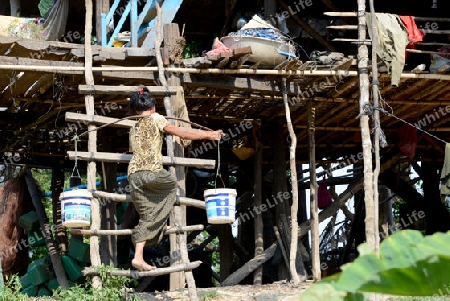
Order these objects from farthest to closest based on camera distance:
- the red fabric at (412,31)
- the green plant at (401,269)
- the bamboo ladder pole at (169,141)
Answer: the red fabric at (412,31) < the bamboo ladder pole at (169,141) < the green plant at (401,269)

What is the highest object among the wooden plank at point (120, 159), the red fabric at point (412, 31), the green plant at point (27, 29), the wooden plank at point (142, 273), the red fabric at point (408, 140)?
the green plant at point (27, 29)

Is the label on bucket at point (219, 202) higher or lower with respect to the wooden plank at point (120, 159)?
lower

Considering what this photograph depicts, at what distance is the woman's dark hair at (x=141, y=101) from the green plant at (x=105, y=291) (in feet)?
4.44

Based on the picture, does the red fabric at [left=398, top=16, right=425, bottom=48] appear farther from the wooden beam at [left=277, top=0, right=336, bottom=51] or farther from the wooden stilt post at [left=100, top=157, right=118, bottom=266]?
the wooden stilt post at [left=100, top=157, right=118, bottom=266]

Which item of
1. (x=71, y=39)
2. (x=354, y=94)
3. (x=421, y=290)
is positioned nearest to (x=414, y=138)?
(x=354, y=94)

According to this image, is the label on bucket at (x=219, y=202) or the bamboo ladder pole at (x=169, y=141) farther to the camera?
the bamboo ladder pole at (x=169, y=141)

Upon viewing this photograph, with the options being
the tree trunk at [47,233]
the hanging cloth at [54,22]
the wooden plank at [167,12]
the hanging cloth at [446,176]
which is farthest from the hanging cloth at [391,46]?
the tree trunk at [47,233]

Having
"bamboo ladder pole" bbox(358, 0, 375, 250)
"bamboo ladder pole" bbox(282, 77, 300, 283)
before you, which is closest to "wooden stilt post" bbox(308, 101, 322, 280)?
"bamboo ladder pole" bbox(282, 77, 300, 283)

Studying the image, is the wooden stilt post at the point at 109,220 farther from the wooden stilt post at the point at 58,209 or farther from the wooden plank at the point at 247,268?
the wooden stilt post at the point at 58,209

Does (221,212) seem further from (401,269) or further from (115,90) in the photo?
(401,269)

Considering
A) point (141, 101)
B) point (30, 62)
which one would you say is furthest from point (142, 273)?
point (30, 62)

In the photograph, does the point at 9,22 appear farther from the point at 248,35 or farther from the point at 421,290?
the point at 421,290

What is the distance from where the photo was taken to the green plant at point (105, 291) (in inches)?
276

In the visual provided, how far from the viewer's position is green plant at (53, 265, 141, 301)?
7.00m
